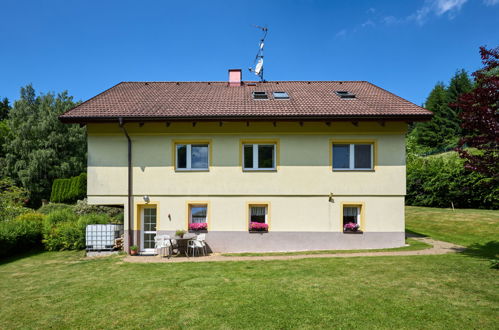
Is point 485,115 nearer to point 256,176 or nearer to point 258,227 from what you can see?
point 256,176

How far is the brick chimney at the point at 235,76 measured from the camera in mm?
15220

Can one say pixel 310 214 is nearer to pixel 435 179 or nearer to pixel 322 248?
pixel 322 248

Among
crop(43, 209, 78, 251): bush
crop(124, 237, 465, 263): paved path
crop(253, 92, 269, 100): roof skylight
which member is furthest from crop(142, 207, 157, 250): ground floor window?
crop(253, 92, 269, 100): roof skylight

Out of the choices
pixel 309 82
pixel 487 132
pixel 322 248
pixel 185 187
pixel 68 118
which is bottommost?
pixel 322 248

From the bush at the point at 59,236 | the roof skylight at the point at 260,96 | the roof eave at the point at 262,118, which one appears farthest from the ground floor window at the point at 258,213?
the bush at the point at 59,236

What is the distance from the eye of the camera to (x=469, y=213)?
16.2 meters

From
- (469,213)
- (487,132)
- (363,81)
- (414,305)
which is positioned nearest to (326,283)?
(414,305)

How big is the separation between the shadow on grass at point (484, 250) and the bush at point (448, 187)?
7.67 meters

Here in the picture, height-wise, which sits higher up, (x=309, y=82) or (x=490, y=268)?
(x=309, y=82)

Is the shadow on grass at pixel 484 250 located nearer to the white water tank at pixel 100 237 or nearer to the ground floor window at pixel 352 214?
the ground floor window at pixel 352 214

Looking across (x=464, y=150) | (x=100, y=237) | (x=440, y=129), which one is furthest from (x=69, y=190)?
(x=440, y=129)

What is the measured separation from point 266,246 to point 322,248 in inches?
87.5

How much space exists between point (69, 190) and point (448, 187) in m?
30.0

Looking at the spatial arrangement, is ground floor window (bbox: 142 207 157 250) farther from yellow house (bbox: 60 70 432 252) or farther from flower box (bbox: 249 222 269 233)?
flower box (bbox: 249 222 269 233)
